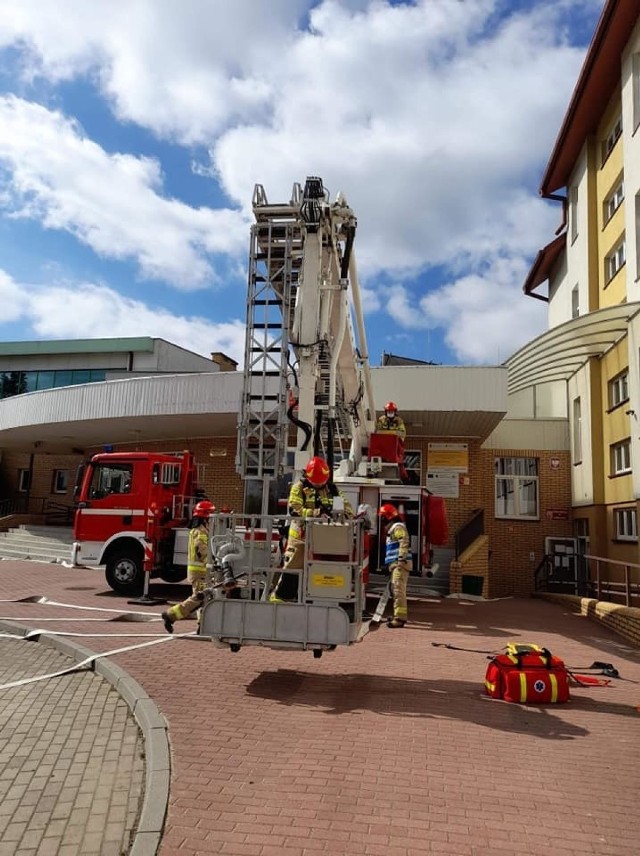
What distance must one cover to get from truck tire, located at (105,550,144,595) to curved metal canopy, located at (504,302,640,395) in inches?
386

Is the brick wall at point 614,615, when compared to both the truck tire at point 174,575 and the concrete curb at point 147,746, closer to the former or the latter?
the concrete curb at point 147,746

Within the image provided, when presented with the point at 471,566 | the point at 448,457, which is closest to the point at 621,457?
the point at 471,566

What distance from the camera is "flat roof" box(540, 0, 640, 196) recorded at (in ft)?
45.9

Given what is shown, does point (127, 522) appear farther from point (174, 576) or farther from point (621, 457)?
point (621, 457)

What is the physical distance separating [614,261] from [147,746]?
1663cm

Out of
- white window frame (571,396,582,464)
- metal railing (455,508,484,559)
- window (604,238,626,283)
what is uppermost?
window (604,238,626,283)

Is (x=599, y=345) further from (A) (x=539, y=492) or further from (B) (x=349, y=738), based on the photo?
(B) (x=349, y=738)

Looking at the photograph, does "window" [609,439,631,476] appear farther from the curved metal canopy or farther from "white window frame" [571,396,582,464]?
the curved metal canopy

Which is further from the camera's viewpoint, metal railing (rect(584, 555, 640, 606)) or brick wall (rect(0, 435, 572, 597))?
brick wall (rect(0, 435, 572, 597))

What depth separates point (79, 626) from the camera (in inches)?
356

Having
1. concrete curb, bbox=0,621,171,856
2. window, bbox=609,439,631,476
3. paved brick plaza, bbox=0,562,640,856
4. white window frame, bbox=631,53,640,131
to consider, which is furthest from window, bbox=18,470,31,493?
white window frame, bbox=631,53,640,131

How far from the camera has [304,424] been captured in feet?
25.1

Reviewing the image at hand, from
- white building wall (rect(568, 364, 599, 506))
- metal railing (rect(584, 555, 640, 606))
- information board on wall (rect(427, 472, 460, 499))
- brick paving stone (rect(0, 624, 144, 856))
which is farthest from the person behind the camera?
information board on wall (rect(427, 472, 460, 499))

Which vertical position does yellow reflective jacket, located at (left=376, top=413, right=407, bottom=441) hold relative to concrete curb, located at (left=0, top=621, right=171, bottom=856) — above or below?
above
